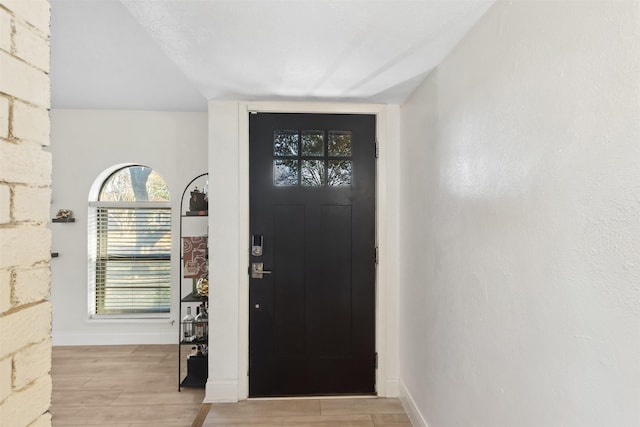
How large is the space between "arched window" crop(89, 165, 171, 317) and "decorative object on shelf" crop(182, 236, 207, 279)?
3.68ft

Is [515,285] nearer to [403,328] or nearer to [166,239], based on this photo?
[403,328]

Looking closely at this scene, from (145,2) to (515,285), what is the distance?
1792 mm

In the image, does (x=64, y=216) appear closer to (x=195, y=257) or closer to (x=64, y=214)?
(x=64, y=214)

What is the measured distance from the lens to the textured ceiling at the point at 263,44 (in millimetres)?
1500

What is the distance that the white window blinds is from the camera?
12.8 ft

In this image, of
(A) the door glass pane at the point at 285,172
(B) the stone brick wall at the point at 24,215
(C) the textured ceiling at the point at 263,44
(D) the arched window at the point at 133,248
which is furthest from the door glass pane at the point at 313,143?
(B) the stone brick wall at the point at 24,215

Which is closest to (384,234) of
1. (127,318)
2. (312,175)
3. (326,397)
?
(312,175)

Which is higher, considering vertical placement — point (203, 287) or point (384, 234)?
point (384, 234)

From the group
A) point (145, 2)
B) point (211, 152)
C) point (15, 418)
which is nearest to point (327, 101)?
point (211, 152)

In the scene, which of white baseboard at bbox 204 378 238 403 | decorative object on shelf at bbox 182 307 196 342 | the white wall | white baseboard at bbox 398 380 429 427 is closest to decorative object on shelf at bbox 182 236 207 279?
decorative object on shelf at bbox 182 307 196 342

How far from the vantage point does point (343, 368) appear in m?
2.76

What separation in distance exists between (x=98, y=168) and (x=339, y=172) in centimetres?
263

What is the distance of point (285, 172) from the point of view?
109 inches

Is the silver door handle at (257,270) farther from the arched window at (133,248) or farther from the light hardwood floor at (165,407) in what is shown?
the arched window at (133,248)
